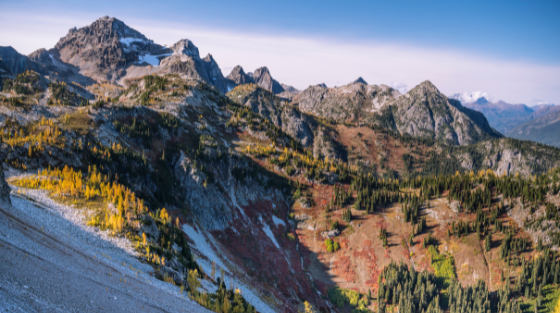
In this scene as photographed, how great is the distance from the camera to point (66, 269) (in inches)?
919

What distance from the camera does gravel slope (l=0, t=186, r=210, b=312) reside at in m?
18.2

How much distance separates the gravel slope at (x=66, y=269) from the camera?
59.6 ft

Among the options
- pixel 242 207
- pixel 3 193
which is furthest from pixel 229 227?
pixel 3 193

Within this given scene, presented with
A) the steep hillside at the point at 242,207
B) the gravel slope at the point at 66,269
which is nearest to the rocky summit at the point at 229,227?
the gravel slope at the point at 66,269

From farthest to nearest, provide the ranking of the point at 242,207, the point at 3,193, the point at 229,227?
the point at 242,207
the point at 229,227
the point at 3,193

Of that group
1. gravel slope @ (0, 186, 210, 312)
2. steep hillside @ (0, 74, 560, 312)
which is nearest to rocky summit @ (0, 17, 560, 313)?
gravel slope @ (0, 186, 210, 312)

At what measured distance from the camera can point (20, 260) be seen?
21234 millimetres

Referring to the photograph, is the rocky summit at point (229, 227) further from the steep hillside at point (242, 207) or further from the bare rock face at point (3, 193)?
the steep hillside at point (242, 207)

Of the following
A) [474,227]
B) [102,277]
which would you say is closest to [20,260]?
[102,277]

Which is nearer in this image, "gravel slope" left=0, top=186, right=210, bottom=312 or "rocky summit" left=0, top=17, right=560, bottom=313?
"gravel slope" left=0, top=186, right=210, bottom=312

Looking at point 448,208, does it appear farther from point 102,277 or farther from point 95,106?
point 95,106

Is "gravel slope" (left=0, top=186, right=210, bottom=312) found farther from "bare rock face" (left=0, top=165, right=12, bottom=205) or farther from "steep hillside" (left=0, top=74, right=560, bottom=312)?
"steep hillside" (left=0, top=74, right=560, bottom=312)

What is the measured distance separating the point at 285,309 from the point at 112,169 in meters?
51.5

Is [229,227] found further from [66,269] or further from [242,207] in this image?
[66,269]
